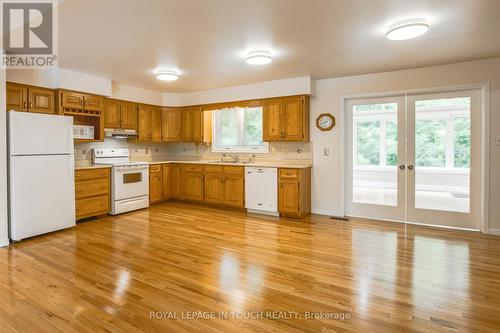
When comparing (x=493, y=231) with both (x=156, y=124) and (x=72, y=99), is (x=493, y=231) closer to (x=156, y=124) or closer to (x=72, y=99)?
(x=156, y=124)

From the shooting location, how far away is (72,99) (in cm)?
464

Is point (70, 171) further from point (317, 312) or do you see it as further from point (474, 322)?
point (474, 322)

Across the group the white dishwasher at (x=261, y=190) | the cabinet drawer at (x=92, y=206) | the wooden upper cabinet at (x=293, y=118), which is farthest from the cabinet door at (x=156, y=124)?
the wooden upper cabinet at (x=293, y=118)

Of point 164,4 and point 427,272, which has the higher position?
point 164,4

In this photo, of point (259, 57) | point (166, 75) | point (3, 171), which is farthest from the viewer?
point (166, 75)

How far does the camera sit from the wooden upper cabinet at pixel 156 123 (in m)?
6.23

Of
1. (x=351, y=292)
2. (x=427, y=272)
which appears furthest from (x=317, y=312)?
(x=427, y=272)

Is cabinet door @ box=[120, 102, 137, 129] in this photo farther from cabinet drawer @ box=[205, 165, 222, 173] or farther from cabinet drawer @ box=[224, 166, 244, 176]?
cabinet drawer @ box=[224, 166, 244, 176]

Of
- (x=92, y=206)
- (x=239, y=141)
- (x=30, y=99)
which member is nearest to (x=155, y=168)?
(x=92, y=206)

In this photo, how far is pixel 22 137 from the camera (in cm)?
369

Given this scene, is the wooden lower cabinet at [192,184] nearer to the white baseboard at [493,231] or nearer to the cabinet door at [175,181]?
the cabinet door at [175,181]

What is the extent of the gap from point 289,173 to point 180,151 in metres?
3.24

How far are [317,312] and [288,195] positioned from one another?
2.86 meters

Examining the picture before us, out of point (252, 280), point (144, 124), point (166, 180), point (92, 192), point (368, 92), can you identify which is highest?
point (368, 92)
